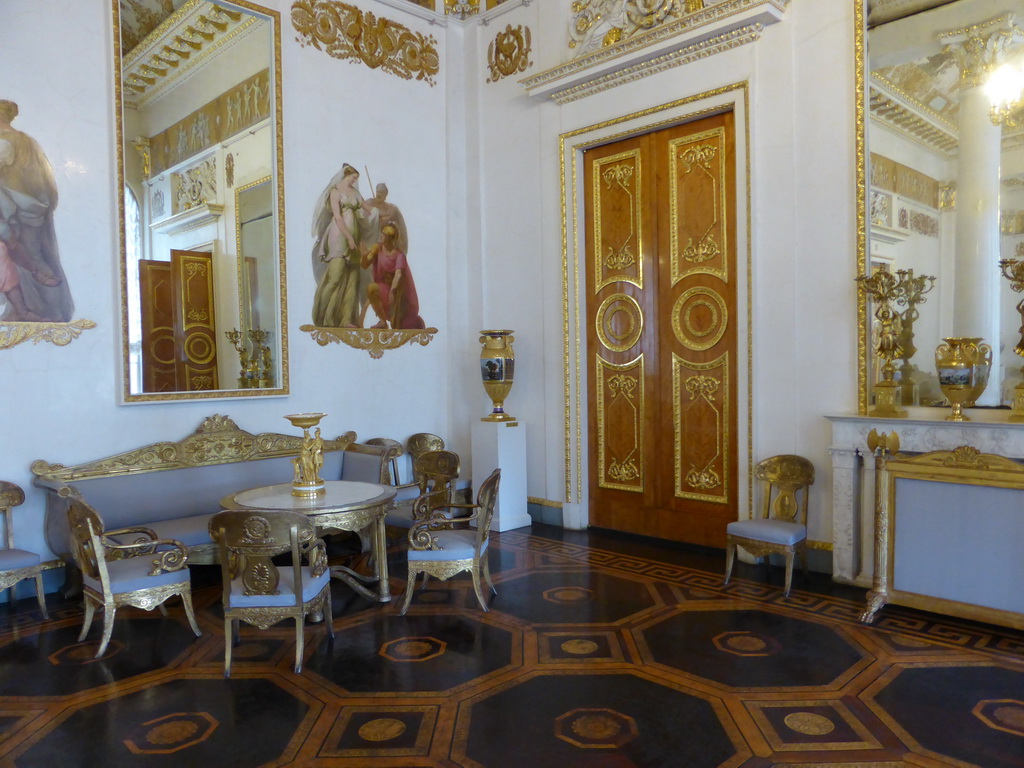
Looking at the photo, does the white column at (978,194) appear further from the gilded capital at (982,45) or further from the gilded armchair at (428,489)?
the gilded armchair at (428,489)

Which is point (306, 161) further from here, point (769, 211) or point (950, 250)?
point (950, 250)

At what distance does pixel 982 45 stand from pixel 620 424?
3825 mm

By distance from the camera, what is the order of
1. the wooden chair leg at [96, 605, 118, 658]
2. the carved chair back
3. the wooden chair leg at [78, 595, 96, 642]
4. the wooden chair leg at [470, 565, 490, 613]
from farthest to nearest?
the carved chair back
the wooden chair leg at [470, 565, 490, 613]
the wooden chair leg at [78, 595, 96, 642]
the wooden chair leg at [96, 605, 118, 658]

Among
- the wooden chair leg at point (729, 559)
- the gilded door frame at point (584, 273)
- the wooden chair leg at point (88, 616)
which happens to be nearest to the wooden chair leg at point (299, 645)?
the wooden chair leg at point (88, 616)

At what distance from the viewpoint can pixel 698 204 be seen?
20.5 feet

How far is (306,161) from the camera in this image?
682 cm

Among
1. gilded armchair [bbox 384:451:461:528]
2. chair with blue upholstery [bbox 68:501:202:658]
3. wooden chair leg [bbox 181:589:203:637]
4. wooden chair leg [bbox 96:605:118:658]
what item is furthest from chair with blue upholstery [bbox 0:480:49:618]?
gilded armchair [bbox 384:451:461:528]

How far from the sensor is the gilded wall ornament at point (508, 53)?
292 inches

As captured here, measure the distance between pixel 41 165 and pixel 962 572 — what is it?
21.4ft

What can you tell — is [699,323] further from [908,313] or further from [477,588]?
[477,588]

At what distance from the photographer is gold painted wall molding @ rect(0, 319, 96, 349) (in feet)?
17.0

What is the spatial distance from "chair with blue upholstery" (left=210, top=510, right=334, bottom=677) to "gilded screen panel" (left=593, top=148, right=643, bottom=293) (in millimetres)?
3882

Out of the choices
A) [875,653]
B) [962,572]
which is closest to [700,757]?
[875,653]

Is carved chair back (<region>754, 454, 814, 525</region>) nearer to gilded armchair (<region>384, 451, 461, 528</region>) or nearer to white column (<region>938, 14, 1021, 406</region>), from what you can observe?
white column (<region>938, 14, 1021, 406</region>)
